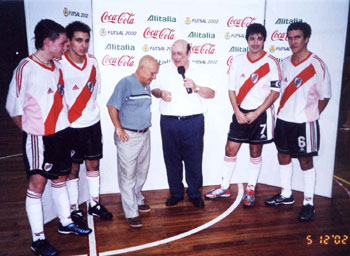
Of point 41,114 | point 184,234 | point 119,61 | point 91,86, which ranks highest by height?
point 119,61

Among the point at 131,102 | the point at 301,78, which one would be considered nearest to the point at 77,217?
the point at 131,102

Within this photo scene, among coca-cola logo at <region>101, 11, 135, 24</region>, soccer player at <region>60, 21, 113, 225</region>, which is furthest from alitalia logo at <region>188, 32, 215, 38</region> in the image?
soccer player at <region>60, 21, 113, 225</region>

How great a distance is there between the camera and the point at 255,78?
3361 mm

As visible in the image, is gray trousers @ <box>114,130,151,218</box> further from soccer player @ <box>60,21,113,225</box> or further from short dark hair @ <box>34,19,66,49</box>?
short dark hair @ <box>34,19,66,49</box>

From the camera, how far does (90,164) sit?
10.6 feet

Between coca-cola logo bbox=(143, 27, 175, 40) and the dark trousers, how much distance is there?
1074mm

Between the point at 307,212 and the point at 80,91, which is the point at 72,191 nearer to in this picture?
the point at 80,91

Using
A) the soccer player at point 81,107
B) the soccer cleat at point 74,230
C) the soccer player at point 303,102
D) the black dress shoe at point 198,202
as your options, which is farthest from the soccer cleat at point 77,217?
the soccer player at point 303,102

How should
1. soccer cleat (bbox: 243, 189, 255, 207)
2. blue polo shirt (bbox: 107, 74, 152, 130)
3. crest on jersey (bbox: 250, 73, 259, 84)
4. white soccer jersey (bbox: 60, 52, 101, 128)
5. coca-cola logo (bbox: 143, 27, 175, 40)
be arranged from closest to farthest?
blue polo shirt (bbox: 107, 74, 152, 130)
white soccer jersey (bbox: 60, 52, 101, 128)
crest on jersey (bbox: 250, 73, 259, 84)
soccer cleat (bbox: 243, 189, 255, 207)
coca-cola logo (bbox: 143, 27, 175, 40)

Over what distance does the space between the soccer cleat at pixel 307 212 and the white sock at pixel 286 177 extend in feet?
1.05

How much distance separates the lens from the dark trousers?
329 centimetres

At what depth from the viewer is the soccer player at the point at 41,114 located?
91.5 inches

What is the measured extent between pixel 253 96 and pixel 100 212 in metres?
2.20

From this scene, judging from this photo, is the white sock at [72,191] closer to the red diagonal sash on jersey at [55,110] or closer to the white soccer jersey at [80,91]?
the white soccer jersey at [80,91]
